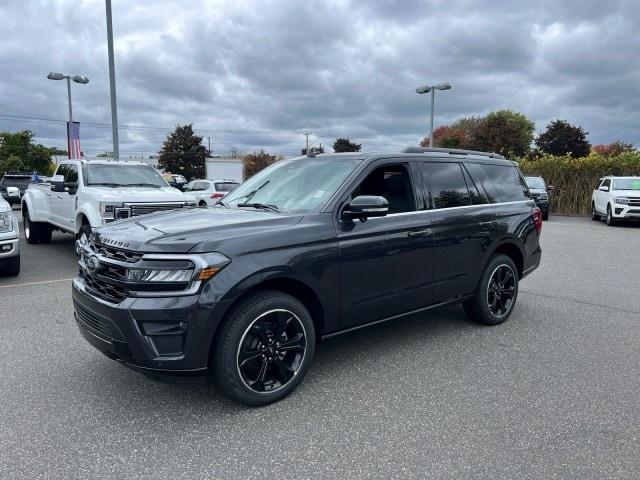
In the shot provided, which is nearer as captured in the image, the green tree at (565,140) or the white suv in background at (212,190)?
the white suv in background at (212,190)

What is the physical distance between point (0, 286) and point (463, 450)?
6957 mm

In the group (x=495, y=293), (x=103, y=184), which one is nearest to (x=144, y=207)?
(x=103, y=184)

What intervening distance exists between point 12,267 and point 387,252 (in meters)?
6.29

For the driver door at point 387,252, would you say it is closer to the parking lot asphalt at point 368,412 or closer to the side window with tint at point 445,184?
the side window with tint at point 445,184

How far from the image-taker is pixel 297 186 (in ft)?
14.6

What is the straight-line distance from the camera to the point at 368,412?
11.4 ft

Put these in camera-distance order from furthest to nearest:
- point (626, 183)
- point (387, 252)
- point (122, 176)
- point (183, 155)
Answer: point (183, 155) → point (626, 183) → point (122, 176) → point (387, 252)

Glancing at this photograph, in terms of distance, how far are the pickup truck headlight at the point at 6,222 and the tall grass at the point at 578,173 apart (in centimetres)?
2298

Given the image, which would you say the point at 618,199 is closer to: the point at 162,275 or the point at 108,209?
the point at 108,209

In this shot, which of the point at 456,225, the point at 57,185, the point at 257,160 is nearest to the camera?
the point at 456,225

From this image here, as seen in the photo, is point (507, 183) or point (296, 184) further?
point (507, 183)

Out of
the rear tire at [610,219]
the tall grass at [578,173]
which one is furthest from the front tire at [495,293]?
the tall grass at [578,173]

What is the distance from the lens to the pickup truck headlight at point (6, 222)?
7281 millimetres

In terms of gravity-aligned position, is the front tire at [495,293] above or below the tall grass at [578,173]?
below
